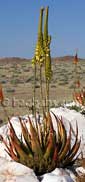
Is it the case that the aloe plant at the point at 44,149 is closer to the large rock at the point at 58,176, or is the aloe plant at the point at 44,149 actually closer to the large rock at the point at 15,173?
the large rock at the point at 58,176

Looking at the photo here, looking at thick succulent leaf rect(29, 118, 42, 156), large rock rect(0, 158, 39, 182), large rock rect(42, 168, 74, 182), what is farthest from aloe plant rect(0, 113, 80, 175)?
large rock rect(0, 158, 39, 182)

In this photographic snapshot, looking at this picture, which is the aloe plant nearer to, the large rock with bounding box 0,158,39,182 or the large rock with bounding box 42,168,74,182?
the large rock with bounding box 42,168,74,182

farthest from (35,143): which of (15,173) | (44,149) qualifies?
(15,173)

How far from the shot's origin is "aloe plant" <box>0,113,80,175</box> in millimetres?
6883

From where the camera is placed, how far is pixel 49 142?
693 centimetres

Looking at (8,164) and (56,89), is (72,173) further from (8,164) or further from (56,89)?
(56,89)

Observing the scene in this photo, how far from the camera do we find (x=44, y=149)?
22.9 feet

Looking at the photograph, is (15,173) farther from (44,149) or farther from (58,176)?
(44,149)

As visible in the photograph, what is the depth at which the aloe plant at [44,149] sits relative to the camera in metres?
6.88

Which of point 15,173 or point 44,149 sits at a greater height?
point 44,149

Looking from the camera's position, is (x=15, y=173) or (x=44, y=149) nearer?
(x=15, y=173)

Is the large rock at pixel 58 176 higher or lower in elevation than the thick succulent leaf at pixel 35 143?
lower

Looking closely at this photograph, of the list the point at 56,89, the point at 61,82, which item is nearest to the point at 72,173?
the point at 56,89

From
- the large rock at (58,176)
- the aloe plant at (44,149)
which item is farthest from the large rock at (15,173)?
the aloe plant at (44,149)
